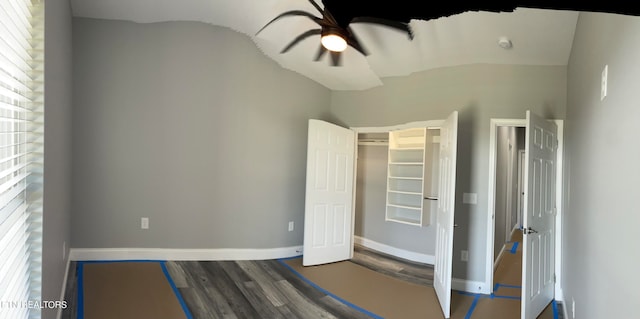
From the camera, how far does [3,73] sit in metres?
1.15

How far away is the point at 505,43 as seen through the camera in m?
2.97

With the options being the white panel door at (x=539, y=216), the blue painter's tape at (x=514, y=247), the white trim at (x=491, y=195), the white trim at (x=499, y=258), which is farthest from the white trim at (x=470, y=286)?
the blue painter's tape at (x=514, y=247)

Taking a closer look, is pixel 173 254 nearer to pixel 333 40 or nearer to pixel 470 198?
pixel 333 40

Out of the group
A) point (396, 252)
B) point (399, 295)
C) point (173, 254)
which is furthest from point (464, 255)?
point (173, 254)

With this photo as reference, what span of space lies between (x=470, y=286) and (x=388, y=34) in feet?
9.12

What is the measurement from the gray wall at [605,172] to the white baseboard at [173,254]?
318cm

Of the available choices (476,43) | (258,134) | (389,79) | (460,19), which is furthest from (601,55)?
(258,134)

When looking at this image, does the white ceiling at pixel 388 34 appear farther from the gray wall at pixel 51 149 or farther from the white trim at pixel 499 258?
the white trim at pixel 499 258

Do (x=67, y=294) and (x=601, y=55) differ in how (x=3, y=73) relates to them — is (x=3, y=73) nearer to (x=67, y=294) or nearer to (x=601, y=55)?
(x=67, y=294)

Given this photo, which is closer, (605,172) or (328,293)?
(605,172)

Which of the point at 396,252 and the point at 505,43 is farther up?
the point at 505,43

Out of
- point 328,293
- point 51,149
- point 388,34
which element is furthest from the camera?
point 328,293

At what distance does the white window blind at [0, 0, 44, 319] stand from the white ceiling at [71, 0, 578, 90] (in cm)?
195

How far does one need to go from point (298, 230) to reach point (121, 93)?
2.76 meters
